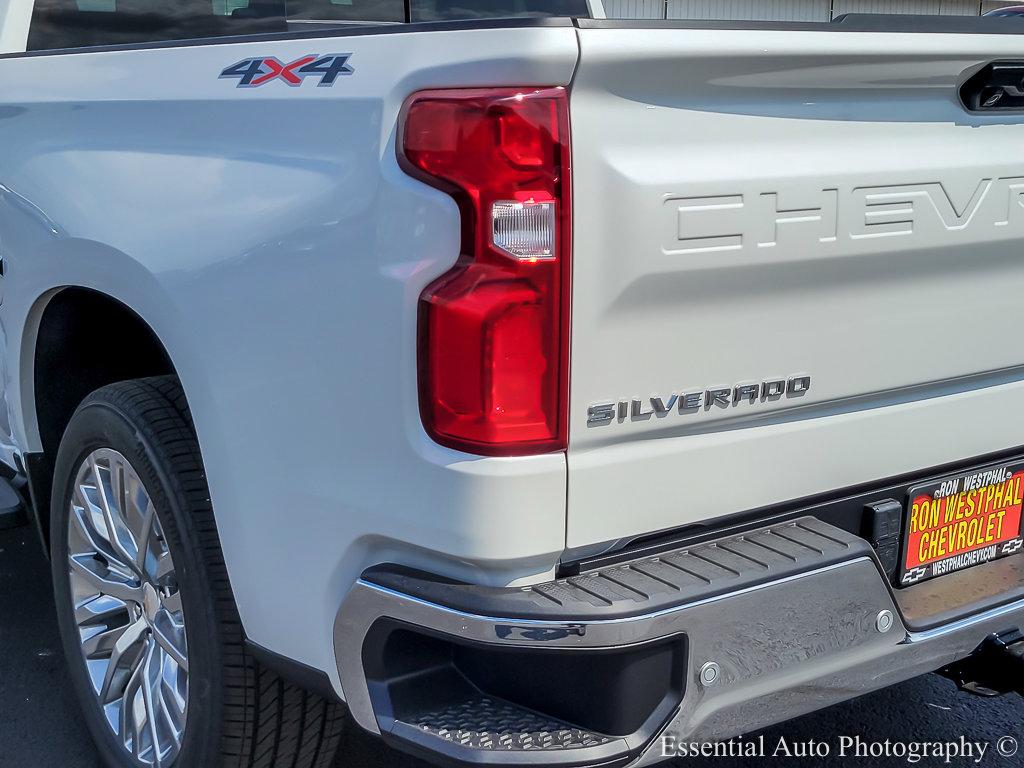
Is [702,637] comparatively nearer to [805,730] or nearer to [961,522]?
[961,522]

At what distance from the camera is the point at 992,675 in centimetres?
219

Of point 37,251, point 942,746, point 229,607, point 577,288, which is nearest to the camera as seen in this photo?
point 577,288

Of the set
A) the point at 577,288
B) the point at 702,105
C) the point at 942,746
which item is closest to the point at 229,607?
the point at 577,288

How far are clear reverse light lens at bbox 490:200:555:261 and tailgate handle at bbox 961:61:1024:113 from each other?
85 cm

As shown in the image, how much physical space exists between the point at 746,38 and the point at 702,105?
117mm

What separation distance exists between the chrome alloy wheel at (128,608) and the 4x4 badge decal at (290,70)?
87 centimetres

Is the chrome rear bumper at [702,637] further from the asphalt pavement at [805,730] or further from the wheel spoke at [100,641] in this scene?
the wheel spoke at [100,641]

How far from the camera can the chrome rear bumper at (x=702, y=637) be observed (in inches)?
67.1

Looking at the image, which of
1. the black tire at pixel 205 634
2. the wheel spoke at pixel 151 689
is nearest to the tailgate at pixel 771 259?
the black tire at pixel 205 634

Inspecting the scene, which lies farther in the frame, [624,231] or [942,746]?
[942,746]

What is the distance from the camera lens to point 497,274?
1680 mm

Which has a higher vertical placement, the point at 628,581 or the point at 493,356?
the point at 493,356

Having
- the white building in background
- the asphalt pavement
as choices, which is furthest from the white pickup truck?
the white building in background

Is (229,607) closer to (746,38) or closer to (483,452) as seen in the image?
(483,452)
